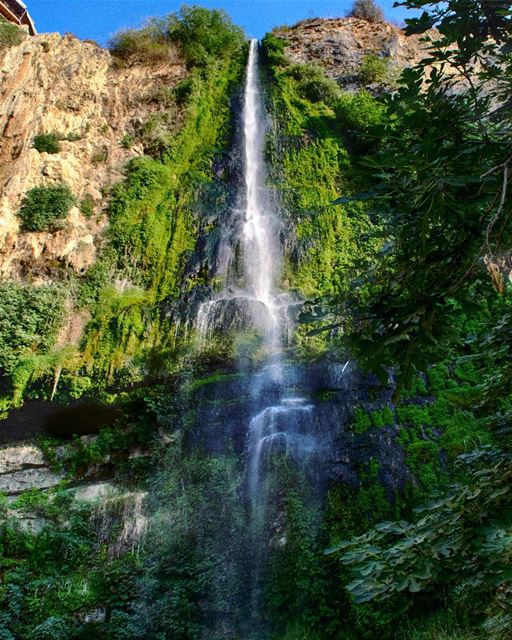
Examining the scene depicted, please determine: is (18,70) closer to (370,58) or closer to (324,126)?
(324,126)

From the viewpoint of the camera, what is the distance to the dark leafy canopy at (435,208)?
2.78 metres

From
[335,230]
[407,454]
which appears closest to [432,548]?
[407,454]

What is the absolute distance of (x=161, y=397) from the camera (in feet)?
32.6

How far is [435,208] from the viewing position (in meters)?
2.83

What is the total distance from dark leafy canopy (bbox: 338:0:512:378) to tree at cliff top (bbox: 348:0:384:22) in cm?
2048

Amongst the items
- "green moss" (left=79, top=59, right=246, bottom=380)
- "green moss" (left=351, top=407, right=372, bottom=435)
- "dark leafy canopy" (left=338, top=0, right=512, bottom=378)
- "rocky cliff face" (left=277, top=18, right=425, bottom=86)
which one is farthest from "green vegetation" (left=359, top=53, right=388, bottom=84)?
"dark leafy canopy" (left=338, top=0, right=512, bottom=378)

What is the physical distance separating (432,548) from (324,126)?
15.5m

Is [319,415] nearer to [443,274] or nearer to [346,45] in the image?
[443,274]

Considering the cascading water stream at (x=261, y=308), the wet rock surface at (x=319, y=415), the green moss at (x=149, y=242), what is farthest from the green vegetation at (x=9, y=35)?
the wet rock surface at (x=319, y=415)

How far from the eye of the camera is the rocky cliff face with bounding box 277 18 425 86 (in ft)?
60.4

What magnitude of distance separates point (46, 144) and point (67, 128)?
121cm

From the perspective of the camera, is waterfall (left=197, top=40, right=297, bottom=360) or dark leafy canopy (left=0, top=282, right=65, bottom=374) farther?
dark leafy canopy (left=0, top=282, right=65, bottom=374)

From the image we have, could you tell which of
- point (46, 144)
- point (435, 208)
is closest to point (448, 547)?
point (435, 208)

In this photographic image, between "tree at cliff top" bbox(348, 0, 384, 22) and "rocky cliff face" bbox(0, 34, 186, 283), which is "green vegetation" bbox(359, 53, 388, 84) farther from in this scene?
"rocky cliff face" bbox(0, 34, 186, 283)
